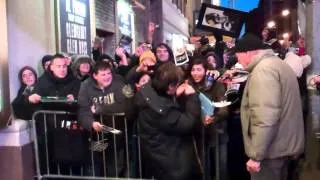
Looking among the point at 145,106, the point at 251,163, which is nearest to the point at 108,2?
the point at 145,106

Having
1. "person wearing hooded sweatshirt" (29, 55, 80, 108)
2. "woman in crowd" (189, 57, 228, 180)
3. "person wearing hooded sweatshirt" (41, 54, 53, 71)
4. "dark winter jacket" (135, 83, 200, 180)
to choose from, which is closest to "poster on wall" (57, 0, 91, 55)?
"person wearing hooded sweatshirt" (41, 54, 53, 71)

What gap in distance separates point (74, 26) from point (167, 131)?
4.39m

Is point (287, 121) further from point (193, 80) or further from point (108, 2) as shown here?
point (108, 2)

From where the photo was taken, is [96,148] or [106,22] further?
[106,22]

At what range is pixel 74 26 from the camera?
8641 mm

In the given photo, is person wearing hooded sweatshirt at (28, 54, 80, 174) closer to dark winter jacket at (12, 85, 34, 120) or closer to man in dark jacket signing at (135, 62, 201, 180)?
dark winter jacket at (12, 85, 34, 120)

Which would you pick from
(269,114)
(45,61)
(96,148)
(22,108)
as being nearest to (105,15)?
(45,61)

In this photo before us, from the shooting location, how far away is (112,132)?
5.54 m

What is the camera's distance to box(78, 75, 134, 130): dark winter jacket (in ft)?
18.2

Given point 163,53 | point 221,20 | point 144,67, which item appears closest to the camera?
point 144,67

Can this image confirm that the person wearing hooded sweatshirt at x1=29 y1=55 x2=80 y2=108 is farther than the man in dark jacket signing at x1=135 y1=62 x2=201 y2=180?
Yes

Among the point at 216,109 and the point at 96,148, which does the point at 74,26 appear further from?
the point at 216,109

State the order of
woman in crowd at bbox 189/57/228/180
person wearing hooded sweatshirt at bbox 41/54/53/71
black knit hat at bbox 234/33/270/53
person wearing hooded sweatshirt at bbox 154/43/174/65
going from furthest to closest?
person wearing hooded sweatshirt at bbox 154/43/174/65 < person wearing hooded sweatshirt at bbox 41/54/53/71 < woman in crowd at bbox 189/57/228/180 < black knit hat at bbox 234/33/270/53

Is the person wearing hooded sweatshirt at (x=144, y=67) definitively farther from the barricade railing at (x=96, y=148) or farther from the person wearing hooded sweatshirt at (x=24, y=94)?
the person wearing hooded sweatshirt at (x=24, y=94)
